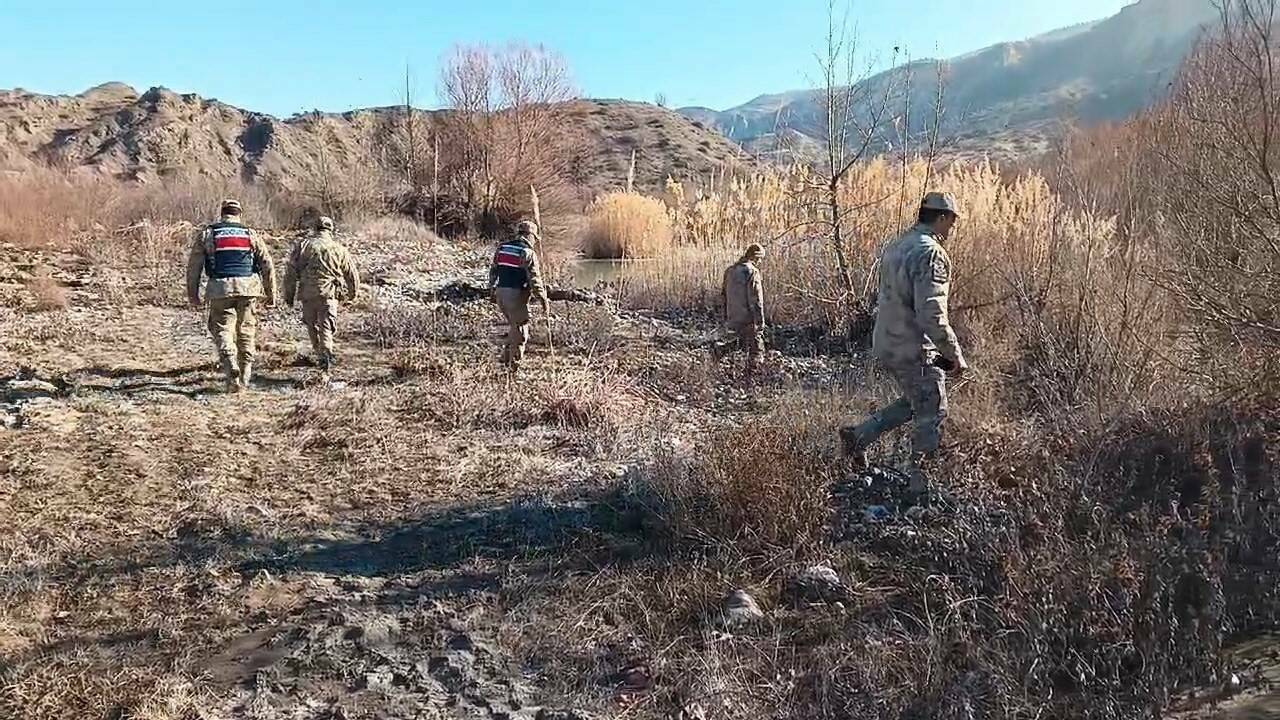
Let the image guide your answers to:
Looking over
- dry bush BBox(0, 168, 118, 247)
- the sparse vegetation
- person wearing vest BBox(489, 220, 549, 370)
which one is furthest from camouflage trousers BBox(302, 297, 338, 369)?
dry bush BBox(0, 168, 118, 247)

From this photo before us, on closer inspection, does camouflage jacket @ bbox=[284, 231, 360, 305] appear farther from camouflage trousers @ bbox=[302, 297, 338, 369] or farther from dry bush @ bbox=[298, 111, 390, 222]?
dry bush @ bbox=[298, 111, 390, 222]

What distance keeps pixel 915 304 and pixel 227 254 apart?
5.59 metres

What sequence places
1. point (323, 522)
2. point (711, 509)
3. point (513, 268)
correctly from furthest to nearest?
point (513, 268), point (323, 522), point (711, 509)

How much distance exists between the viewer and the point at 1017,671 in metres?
3.14

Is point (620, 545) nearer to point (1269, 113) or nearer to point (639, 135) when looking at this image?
point (1269, 113)

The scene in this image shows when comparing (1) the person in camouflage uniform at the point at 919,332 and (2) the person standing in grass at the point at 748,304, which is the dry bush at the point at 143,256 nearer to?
(2) the person standing in grass at the point at 748,304

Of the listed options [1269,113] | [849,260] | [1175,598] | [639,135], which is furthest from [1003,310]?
[639,135]

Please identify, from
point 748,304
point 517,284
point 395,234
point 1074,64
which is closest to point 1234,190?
point 748,304

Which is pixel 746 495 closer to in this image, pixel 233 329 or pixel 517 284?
pixel 517 284

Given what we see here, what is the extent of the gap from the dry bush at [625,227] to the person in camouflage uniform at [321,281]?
828cm

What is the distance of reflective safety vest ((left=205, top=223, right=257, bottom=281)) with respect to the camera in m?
7.40

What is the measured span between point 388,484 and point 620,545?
174cm

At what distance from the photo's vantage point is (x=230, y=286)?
7410mm

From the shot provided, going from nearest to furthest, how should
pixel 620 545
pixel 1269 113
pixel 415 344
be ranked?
1. pixel 620 545
2. pixel 1269 113
3. pixel 415 344
